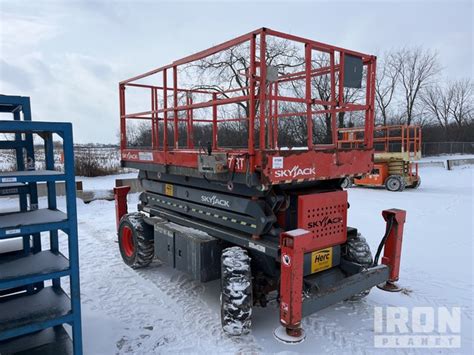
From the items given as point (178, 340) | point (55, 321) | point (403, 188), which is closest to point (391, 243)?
point (178, 340)

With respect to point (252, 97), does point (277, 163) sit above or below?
below

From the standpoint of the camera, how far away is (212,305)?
15.2 feet

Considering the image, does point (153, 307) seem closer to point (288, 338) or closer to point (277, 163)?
point (288, 338)

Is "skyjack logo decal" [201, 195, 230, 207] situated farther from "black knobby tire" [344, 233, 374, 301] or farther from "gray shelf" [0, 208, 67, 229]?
Answer: "gray shelf" [0, 208, 67, 229]

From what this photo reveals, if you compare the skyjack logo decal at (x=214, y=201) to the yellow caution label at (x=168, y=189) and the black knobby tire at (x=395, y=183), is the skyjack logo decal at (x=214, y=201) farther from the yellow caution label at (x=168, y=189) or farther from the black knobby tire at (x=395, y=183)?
the black knobby tire at (x=395, y=183)

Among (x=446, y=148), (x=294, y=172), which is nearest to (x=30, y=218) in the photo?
(x=294, y=172)

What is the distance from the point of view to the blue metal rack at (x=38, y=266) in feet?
9.96

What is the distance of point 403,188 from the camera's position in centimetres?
1409

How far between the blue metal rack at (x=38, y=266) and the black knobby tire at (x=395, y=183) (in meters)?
13.1

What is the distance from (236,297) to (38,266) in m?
1.96

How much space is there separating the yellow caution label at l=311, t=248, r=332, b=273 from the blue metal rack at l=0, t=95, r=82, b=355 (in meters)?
2.51

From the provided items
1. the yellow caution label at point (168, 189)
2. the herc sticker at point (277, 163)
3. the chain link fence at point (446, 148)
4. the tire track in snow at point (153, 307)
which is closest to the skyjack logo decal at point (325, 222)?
the herc sticker at point (277, 163)

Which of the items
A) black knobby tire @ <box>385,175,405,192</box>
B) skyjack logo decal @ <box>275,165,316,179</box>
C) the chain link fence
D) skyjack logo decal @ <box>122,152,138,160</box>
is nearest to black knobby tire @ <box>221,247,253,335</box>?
skyjack logo decal @ <box>275,165,316,179</box>

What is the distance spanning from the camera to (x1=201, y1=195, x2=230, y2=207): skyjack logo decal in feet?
14.7
